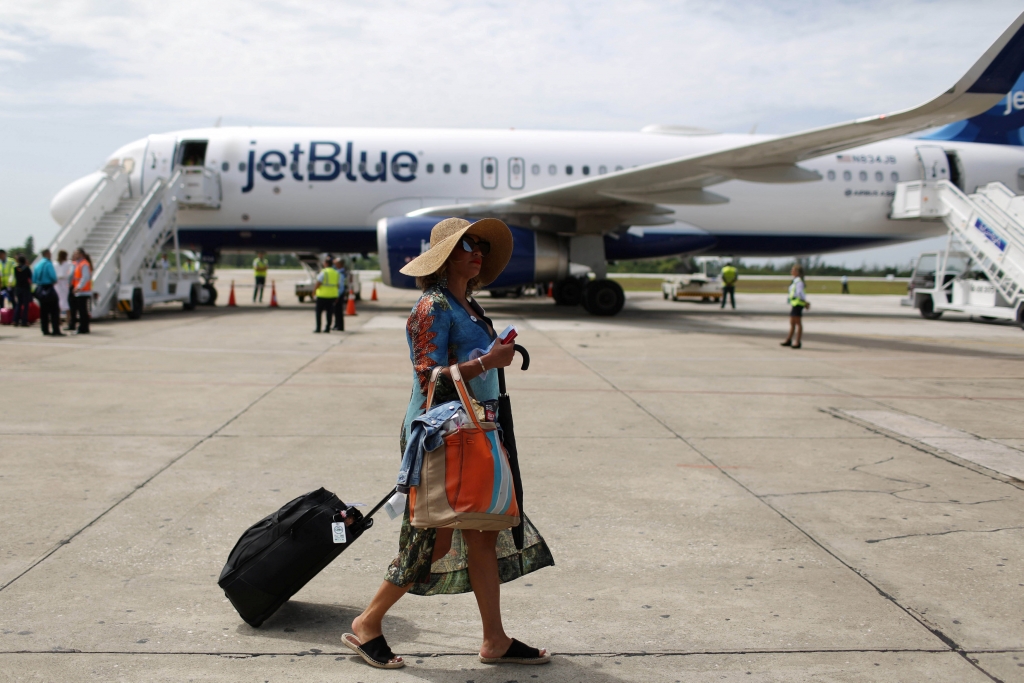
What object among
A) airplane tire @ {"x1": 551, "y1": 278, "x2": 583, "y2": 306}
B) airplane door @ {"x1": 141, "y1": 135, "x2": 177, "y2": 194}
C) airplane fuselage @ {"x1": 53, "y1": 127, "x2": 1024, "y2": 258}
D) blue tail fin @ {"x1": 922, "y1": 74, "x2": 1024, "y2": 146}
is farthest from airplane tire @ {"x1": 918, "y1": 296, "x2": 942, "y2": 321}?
airplane door @ {"x1": 141, "y1": 135, "x2": 177, "y2": 194}

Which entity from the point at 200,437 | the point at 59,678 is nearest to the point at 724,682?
the point at 59,678

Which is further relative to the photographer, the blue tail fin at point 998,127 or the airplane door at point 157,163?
the blue tail fin at point 998,127

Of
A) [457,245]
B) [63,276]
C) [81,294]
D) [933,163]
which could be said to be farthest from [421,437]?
[933,163]

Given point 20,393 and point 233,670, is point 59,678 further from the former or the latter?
point 20,393

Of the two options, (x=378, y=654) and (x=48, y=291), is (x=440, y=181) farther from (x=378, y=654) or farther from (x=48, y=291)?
(x=378, y=654)

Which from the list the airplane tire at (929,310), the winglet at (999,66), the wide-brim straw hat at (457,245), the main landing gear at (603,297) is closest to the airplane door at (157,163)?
the main landing gear at (603,297)

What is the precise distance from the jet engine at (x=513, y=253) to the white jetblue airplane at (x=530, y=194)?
0.03 meters

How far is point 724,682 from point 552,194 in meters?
14.3

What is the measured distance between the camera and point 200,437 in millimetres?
6527

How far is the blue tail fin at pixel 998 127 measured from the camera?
22109mm

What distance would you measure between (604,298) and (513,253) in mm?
2702

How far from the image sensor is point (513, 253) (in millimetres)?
17172

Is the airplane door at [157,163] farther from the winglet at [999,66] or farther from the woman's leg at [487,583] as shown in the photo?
the woman's leg at [487,583]

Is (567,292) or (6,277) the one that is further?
(567,292)
